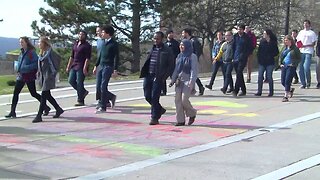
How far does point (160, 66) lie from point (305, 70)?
7.10 meters

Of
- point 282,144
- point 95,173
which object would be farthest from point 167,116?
point 95,173

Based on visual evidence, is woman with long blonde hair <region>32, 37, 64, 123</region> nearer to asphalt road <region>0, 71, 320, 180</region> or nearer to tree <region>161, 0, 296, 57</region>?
asphalt road <region>0, 71, 320, 180</region>

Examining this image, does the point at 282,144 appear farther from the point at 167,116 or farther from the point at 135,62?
the point at 135,62

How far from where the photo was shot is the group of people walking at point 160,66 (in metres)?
9.91

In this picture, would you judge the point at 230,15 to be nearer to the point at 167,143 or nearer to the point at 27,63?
the point at 27,63

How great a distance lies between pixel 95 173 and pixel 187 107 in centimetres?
340

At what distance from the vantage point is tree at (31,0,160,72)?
34.2 m

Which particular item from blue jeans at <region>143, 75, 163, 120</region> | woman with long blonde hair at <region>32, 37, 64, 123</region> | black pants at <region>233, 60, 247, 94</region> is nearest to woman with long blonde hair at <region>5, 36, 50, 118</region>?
woman with long blonde hair at <region>32, 37, 64, 123</region>

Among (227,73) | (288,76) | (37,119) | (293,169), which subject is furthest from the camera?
(227,73)

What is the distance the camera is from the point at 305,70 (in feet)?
51.8

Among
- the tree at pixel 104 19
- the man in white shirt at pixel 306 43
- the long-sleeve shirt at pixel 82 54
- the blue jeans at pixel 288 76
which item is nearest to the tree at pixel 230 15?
the tree at pixel 104 19

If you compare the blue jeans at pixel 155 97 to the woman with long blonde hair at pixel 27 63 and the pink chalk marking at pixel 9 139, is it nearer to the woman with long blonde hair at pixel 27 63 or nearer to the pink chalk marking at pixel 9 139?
the woman with long blonde hair at pixel 27 63

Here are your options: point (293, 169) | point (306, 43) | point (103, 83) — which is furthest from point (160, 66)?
point (306, 43)

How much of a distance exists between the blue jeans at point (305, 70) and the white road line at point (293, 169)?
8.12 m
